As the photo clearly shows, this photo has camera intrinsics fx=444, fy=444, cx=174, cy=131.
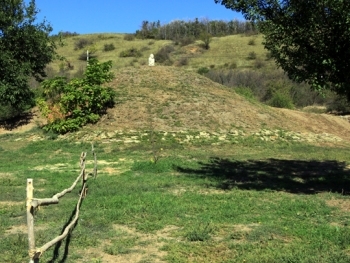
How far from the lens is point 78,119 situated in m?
18.9

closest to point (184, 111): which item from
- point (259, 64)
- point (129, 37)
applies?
point (259, 64)

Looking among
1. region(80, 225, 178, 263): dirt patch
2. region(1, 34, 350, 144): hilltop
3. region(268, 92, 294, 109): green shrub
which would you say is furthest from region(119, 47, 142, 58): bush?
region(80, 225, 178, 263): dirt patch

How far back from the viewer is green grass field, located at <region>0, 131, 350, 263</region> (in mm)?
5535

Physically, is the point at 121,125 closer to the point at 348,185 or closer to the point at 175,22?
the point at 348,185

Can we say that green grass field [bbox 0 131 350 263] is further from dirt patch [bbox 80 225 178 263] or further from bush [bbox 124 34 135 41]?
bush [bbox 124 34 135 41]

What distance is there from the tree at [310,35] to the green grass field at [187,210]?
2.43m

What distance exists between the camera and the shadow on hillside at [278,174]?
10219 millimetres

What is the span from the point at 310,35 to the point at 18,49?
1601cm

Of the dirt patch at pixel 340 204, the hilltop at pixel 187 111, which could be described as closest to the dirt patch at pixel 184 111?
the hilltop at pixel 187 111

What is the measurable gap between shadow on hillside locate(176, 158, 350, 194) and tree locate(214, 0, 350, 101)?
250 cm

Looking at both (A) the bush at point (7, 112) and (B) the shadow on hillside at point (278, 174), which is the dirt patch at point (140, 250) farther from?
(A) the bush at point (7, 112)

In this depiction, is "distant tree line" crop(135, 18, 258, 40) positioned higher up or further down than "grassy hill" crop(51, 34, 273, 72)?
higher up

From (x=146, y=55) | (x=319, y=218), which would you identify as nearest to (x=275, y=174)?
(x=319, y=218)

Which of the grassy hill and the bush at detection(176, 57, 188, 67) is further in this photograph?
the bush at detection(176, 57, 188, 67)
